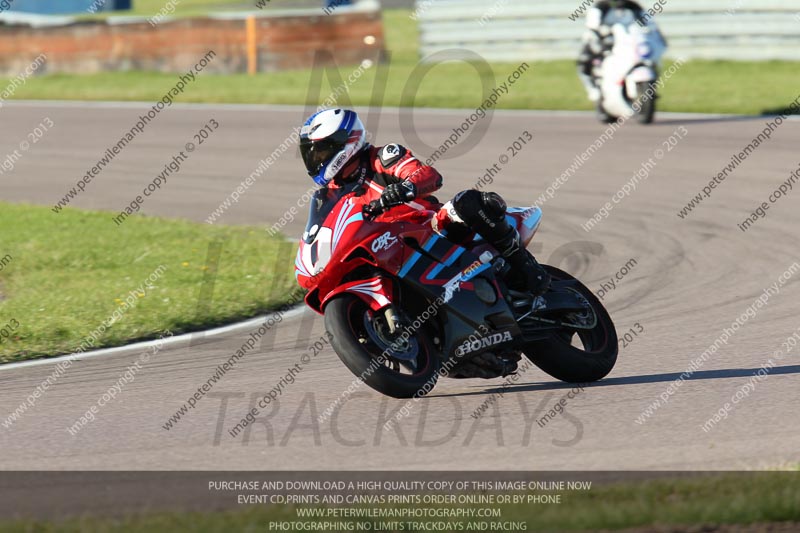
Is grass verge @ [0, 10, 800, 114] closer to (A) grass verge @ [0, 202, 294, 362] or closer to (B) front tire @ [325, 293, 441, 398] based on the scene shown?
(A) grass verge @ [0, 202, 294, 362]

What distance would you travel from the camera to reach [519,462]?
5.89 metres

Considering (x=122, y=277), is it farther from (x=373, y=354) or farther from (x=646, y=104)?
(x=646, y=104)

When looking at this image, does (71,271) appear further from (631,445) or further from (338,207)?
(631,445)

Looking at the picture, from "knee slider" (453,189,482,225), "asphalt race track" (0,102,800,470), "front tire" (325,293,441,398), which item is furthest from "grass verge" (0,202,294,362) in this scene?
"knee slider" (453,189,482,225)

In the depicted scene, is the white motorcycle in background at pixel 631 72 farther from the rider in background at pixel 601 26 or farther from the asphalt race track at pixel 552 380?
the asphalt race track at pixel 552 380

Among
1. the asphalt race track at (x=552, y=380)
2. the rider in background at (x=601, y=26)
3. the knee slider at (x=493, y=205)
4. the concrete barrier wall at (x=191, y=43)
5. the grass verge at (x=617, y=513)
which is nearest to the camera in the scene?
the grass verge at (x=617, y=513)

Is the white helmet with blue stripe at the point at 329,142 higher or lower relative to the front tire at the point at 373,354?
higher

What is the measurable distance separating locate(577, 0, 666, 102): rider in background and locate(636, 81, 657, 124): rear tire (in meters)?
0.80

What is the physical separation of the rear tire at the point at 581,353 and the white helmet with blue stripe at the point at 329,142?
4.83 ft

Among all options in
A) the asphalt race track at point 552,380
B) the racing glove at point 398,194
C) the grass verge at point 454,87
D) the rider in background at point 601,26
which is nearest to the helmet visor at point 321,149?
the racing glove at point 398,194

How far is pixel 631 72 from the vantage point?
1767 cm

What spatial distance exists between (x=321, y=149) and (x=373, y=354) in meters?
1.16

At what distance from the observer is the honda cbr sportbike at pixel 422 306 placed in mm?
6766

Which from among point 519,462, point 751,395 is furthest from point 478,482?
point 751,395
